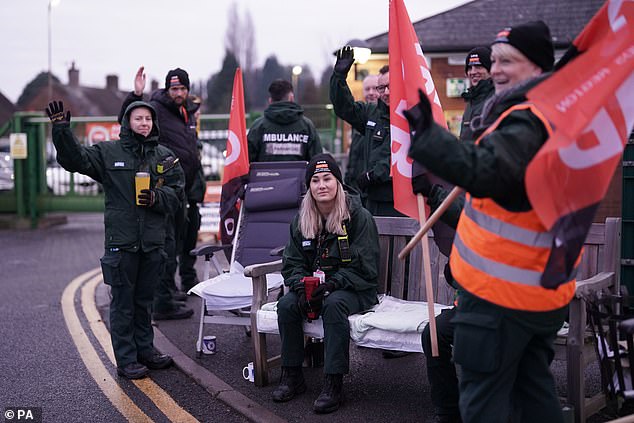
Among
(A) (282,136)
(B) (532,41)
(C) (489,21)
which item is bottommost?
(A) (282,136)

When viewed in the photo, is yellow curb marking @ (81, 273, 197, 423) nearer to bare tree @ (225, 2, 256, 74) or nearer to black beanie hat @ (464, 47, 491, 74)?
black beanie hat @ (464, 47, 491, 74)

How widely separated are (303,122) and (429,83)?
2.57 metres

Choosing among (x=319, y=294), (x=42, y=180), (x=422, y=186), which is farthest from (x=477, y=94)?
(x=42, y=180)

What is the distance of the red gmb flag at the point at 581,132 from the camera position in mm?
2959

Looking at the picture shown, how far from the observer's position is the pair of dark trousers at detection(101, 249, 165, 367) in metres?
5.90

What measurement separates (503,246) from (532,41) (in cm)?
84

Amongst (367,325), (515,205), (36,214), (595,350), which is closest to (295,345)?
(367,325)

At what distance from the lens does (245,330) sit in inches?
284

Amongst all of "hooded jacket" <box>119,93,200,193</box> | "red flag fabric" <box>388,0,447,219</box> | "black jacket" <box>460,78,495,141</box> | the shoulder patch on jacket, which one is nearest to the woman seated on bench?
"red flag fabric" <box>388,0,447,219</box>

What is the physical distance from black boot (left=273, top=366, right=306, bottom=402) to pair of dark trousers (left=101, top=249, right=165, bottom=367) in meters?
1.31

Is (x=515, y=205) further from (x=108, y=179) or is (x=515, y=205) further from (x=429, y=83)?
(x=108, y=179)

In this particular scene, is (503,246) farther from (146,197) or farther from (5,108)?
(5,108)

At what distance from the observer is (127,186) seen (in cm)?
590

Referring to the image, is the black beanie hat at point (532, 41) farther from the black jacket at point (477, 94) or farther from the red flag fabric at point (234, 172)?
the red flag fabric at point (234, 172)
